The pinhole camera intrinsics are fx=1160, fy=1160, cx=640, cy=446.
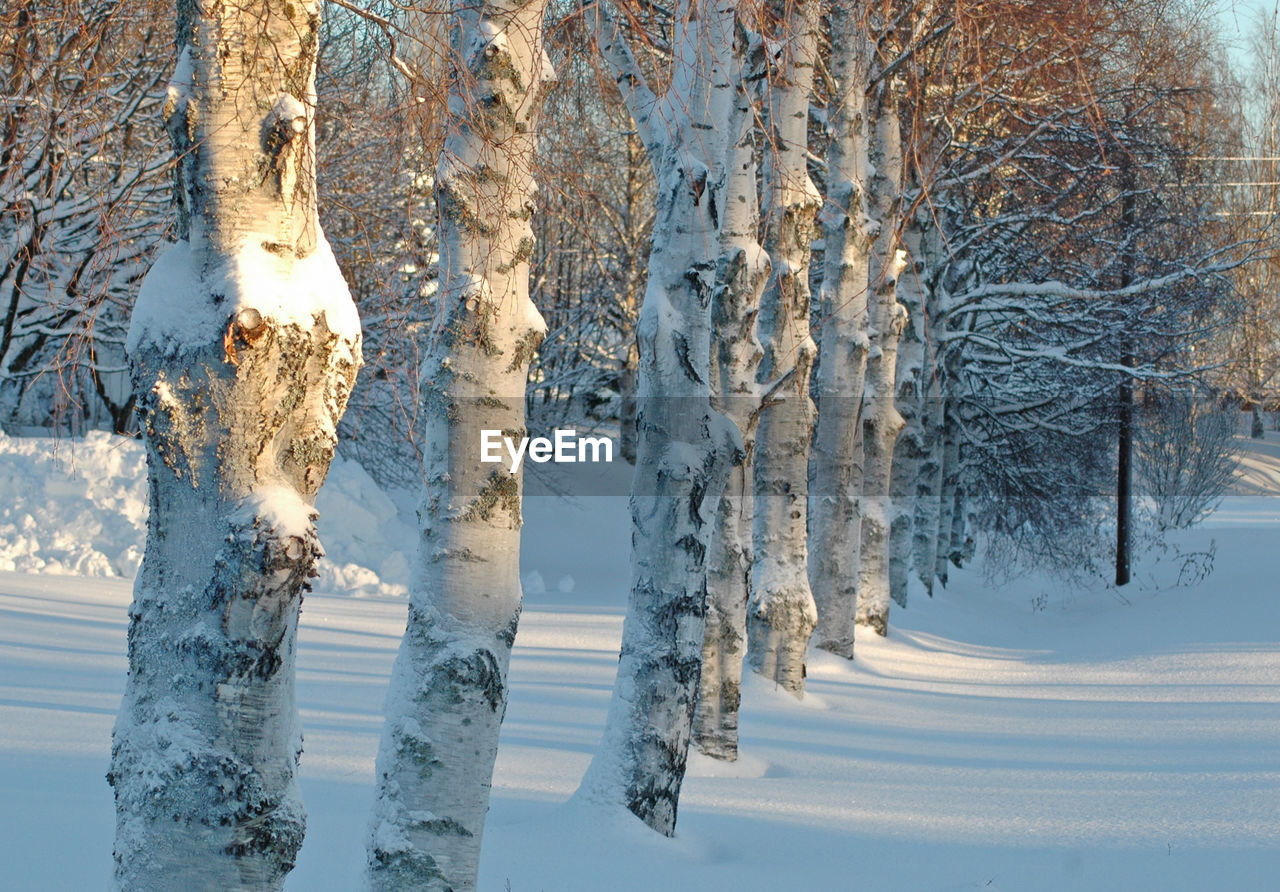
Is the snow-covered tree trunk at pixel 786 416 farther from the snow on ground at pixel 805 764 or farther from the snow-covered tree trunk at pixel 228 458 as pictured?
the snow-covered tree trunk at pixel 228 458

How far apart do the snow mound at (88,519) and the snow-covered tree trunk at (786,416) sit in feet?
18.2

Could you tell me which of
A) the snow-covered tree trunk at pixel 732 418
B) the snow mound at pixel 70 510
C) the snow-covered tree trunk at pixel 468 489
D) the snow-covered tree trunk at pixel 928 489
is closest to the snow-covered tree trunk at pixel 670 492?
the snow-covered tree trunk at pixel 732 418

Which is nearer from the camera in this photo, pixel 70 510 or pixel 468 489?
pixel 468 489

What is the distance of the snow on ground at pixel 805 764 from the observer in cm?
470

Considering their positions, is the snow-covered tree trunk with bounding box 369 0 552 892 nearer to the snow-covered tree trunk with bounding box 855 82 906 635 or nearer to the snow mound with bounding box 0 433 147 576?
the snow-covered tree trunk with bounding box 855 82 906 635

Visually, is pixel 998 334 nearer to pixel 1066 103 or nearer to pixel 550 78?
pixel 1066 103

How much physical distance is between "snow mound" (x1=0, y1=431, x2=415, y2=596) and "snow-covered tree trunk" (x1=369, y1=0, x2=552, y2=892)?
8.80 meters

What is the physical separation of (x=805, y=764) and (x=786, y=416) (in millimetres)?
2479

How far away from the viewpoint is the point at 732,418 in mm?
6648

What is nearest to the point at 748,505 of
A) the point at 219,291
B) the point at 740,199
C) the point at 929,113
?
the point at 740,199

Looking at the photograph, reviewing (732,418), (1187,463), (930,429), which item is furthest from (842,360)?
(1187,463)

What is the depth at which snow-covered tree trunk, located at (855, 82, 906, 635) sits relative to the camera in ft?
39.4

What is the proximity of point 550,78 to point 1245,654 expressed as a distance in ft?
35.8

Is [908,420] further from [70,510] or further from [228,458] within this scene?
[228,458]
